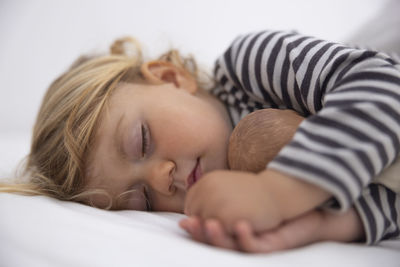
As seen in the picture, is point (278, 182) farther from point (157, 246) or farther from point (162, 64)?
point (162, 64)

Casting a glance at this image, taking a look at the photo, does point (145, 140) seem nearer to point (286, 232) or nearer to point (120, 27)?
point (286, 232)

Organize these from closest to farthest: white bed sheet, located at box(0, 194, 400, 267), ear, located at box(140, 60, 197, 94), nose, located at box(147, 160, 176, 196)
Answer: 1. white bed sheet, located at box(0, 194, 400, 267)
2. nose, located at box(147, 160, 176, 196)
3. ear, located at box(140, 60, 197, 94)

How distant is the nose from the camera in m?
0.75

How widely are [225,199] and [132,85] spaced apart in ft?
1.64

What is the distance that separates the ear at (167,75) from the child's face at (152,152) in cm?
16

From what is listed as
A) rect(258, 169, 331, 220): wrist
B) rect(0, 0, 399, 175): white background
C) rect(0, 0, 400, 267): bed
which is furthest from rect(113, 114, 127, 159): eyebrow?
rect(0, 0, 399, 175): white background

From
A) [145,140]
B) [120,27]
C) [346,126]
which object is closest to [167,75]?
[145,140]

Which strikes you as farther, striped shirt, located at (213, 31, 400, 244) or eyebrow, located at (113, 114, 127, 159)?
eyebrow, located at (113, 114, 127, 159)

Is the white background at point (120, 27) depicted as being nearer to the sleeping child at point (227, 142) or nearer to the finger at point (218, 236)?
the sleeping child at point (227, 142)

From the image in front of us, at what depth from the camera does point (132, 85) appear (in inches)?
35.4

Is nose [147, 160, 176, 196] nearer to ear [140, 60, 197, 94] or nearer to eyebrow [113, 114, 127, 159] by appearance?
eyebrow [113, 114, 127, 159]

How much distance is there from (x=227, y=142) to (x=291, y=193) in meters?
0.36

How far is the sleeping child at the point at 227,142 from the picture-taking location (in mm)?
499

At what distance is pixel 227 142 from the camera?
2.77 ft
